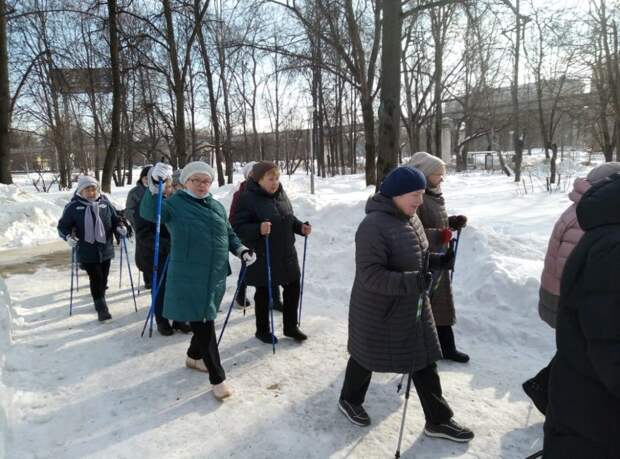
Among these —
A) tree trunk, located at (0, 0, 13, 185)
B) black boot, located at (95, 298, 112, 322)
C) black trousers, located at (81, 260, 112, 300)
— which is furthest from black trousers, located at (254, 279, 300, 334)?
tree trunk, located at (0, 0, 13, 185)

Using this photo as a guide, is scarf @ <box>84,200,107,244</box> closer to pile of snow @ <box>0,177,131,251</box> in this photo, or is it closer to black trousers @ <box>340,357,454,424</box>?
black trousers @ <box>340,357,454,424</box>

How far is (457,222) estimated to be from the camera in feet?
13.3

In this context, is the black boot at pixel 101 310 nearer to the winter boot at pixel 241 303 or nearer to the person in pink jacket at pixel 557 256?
the winter boot at pixel 241 303

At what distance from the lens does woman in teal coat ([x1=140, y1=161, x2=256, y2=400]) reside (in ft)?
11.3

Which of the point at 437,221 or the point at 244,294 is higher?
the point at 437,221

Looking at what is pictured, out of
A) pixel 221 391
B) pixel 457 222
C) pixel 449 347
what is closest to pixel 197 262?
pixel 221 391

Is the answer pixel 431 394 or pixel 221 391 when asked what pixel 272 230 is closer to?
pixel 221 391

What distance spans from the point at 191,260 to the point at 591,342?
273 cm

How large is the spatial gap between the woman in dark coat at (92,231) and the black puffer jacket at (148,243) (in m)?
0.32

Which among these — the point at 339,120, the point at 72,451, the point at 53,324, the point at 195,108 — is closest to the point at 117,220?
the point at 53,324

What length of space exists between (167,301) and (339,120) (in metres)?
32.0

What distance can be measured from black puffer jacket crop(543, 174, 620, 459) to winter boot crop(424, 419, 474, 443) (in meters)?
1.26

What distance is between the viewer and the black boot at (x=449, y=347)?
161 inches

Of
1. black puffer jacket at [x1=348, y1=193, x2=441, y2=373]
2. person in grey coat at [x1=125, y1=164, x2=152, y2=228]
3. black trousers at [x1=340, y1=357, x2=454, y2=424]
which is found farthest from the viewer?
person in grey coat at [x1=125, y1=164, x2=152, y2=228]
